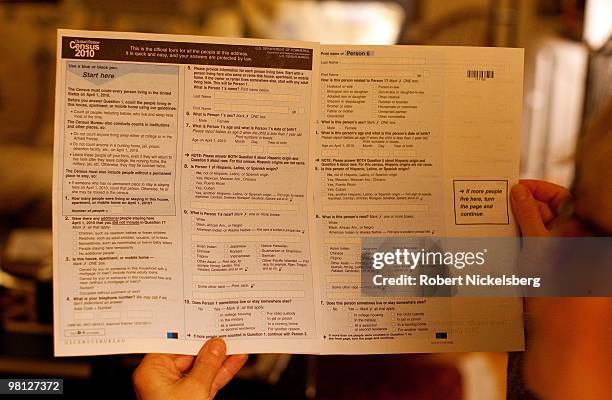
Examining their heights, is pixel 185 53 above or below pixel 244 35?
below

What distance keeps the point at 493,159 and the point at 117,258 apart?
47cm

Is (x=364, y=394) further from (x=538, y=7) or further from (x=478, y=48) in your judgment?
(x=538, y=7)

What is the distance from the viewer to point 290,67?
2.33 feet

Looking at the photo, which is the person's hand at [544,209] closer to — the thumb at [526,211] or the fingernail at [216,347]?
the thumb at [526,211]

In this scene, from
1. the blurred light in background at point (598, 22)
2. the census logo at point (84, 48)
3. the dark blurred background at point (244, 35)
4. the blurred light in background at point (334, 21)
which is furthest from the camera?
the blurred light in background at point (334, 21)

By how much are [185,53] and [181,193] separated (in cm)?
17

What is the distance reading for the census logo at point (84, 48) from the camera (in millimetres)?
685

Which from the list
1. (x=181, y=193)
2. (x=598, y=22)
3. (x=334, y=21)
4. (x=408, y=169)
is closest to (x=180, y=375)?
(x=181, y=193)

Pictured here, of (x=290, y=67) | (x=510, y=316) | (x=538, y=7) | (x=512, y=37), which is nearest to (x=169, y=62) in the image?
(x=290, y=67)

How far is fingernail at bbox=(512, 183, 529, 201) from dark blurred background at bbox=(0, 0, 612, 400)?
1.47 ft

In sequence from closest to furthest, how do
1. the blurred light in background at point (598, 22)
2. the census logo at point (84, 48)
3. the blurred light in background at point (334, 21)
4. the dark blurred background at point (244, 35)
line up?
the census logo at point (84, 48)
the blurred light in background at point (598, 22)
the dark blurred background at point (244, 35)
the blurred light in background at point (334, 21)

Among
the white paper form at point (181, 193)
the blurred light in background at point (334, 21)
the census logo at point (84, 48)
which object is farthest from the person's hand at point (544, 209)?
the blurred light in background at point (334, 21)

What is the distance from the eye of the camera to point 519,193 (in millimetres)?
722

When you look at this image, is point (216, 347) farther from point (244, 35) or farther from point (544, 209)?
point (244, 35)
